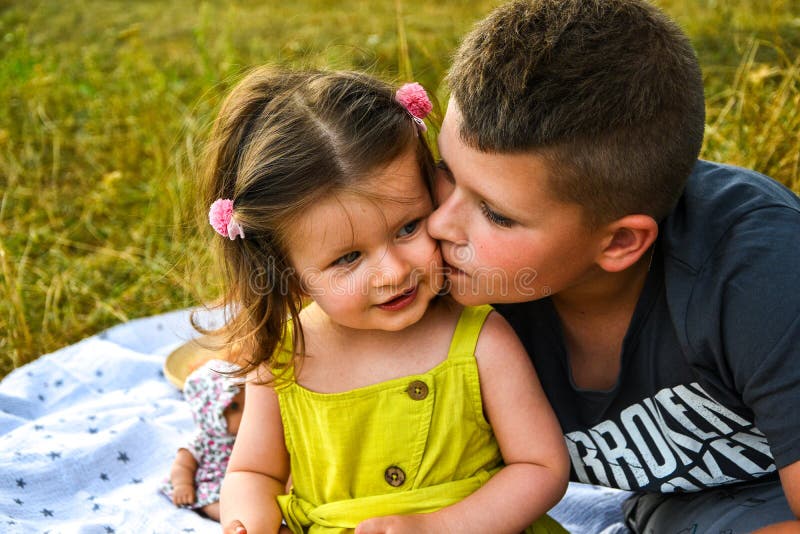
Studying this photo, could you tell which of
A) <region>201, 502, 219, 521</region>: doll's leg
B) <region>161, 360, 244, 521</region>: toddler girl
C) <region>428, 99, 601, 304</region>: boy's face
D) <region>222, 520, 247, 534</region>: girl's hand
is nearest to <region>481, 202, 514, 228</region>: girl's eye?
<region>428, 99, 601, 304</region>: boy's face

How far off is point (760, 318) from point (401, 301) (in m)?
0.69

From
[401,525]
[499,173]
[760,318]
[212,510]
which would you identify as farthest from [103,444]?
[760,318]

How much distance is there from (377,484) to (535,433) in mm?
363

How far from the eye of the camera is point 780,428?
153 centimetres

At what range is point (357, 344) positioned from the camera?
1899 millimetres

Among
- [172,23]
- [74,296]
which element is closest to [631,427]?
[74,296]

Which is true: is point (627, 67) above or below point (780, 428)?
above

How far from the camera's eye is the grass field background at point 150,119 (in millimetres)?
3182

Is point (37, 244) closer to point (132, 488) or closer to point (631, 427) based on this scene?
point (132, 488)

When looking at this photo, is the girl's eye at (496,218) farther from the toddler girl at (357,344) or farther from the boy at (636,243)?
the toddler girl at (357,344)

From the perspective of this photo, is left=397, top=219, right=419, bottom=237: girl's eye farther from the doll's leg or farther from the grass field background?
the doll's leg

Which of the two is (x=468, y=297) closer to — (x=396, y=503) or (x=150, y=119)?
(x=396, y=503)

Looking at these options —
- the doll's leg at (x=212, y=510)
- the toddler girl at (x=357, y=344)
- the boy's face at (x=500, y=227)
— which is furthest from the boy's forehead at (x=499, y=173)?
the doll's leg at (x=212, y=510)

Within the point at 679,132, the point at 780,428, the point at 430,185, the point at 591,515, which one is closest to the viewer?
the point at 780,428
